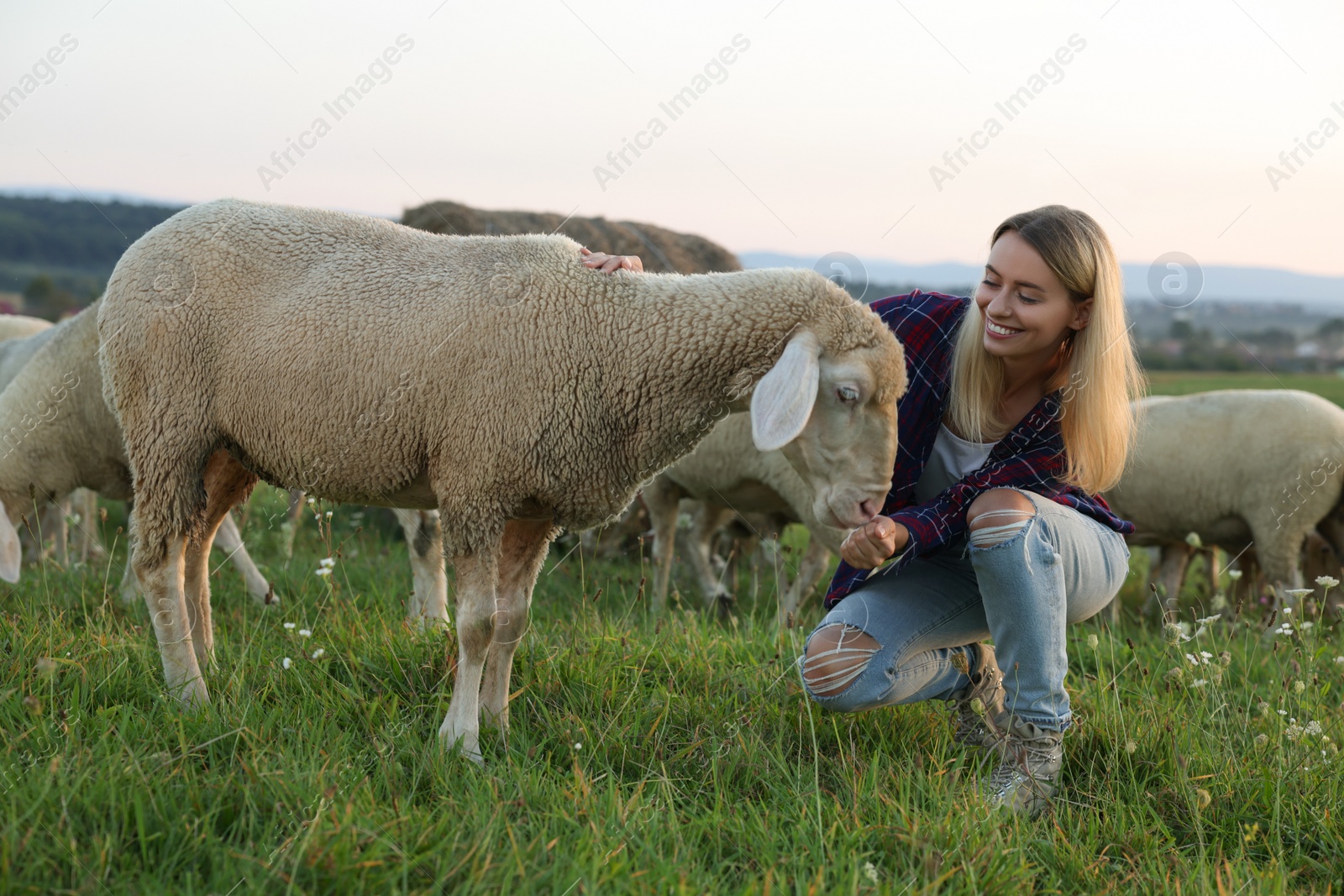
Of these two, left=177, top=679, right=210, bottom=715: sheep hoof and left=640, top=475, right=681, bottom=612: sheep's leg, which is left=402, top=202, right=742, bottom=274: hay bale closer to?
left=640, top=475, right=681, bottom=612: sheep's leg

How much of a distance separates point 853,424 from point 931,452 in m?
0.53

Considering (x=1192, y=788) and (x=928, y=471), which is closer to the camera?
(x=1192, y=788)

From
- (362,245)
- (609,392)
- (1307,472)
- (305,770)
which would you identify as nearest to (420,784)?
(305,770)

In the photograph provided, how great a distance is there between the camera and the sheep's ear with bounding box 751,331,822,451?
95.1 inches

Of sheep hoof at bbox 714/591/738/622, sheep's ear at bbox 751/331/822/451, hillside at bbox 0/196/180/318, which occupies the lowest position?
hillside at bbox 0/196/180/318

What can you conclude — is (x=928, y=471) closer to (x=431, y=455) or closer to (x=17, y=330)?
(x=431, y=455)

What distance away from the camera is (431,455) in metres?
2.87

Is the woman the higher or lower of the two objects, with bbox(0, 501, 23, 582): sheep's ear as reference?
higher

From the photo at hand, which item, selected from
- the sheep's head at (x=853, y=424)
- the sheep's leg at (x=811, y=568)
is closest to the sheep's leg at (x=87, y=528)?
the sheep's leg at (x=811, y=568)

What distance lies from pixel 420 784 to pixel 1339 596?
19.2 feet

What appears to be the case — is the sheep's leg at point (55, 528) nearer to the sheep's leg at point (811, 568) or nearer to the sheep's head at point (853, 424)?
the sheep's leg at point (811, 568)

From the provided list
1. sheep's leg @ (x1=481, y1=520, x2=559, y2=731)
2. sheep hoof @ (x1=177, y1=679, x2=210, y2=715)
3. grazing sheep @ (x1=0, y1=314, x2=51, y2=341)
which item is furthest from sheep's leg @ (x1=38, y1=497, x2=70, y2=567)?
sheep's leg @ (x1=481, y1=520, x2=559, y2=731)

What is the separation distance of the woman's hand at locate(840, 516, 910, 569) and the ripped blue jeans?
27cm

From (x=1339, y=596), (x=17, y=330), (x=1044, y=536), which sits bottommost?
(x=17, y=330)
